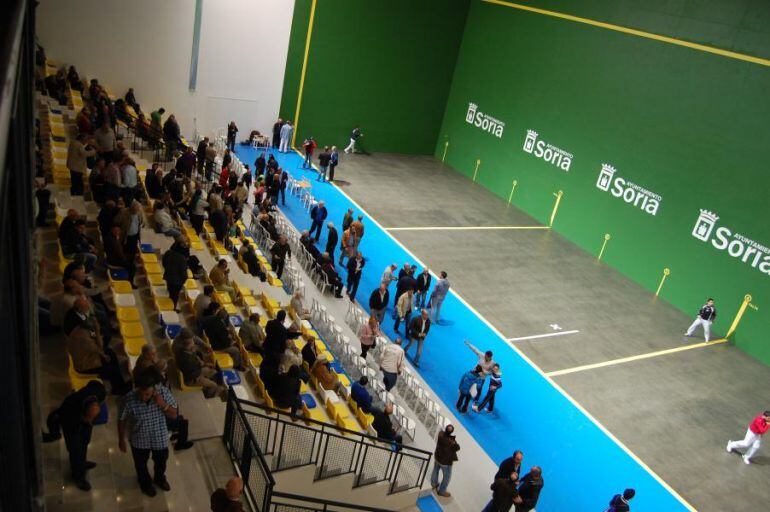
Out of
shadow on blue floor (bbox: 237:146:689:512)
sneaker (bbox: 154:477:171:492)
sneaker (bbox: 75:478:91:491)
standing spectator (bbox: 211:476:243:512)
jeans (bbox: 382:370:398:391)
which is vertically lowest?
shadow on blue floor (bbox: 237:146:689:512)

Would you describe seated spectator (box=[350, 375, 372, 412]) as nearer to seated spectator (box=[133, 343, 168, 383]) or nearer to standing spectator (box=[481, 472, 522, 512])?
standing spectator (box=[481, 472, 522, 512])

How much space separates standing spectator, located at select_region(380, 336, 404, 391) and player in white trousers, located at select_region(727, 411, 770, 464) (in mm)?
6834

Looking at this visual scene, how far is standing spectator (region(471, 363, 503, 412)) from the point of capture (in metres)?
11.8

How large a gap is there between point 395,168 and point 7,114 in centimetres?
2399

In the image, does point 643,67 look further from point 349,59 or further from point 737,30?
point 349,59

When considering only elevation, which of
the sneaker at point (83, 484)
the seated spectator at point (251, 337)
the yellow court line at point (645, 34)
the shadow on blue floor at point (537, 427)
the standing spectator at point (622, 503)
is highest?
the yellow court line at point (645, 34)

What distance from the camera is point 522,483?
9156mm

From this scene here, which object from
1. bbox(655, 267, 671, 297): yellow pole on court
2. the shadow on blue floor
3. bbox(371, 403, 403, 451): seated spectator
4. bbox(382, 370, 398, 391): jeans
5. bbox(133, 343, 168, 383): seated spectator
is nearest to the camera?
bbox(133, 343, 168, 383): seated spectator

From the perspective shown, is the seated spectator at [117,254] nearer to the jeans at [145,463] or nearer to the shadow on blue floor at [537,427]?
the jeans at [145,463]

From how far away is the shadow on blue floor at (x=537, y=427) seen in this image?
36.1 ft

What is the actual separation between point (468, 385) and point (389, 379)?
1552mm

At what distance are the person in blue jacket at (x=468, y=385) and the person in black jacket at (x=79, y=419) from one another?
7280mm

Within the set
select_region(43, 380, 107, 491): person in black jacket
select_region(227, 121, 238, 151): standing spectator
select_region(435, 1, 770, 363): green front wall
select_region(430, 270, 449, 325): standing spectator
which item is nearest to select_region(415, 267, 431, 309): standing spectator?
select_region(430, 270, 449, 325): standing spectator

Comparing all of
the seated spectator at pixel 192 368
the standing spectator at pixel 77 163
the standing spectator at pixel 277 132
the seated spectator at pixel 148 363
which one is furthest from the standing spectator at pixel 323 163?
the seated spectator at pixel 148 363
